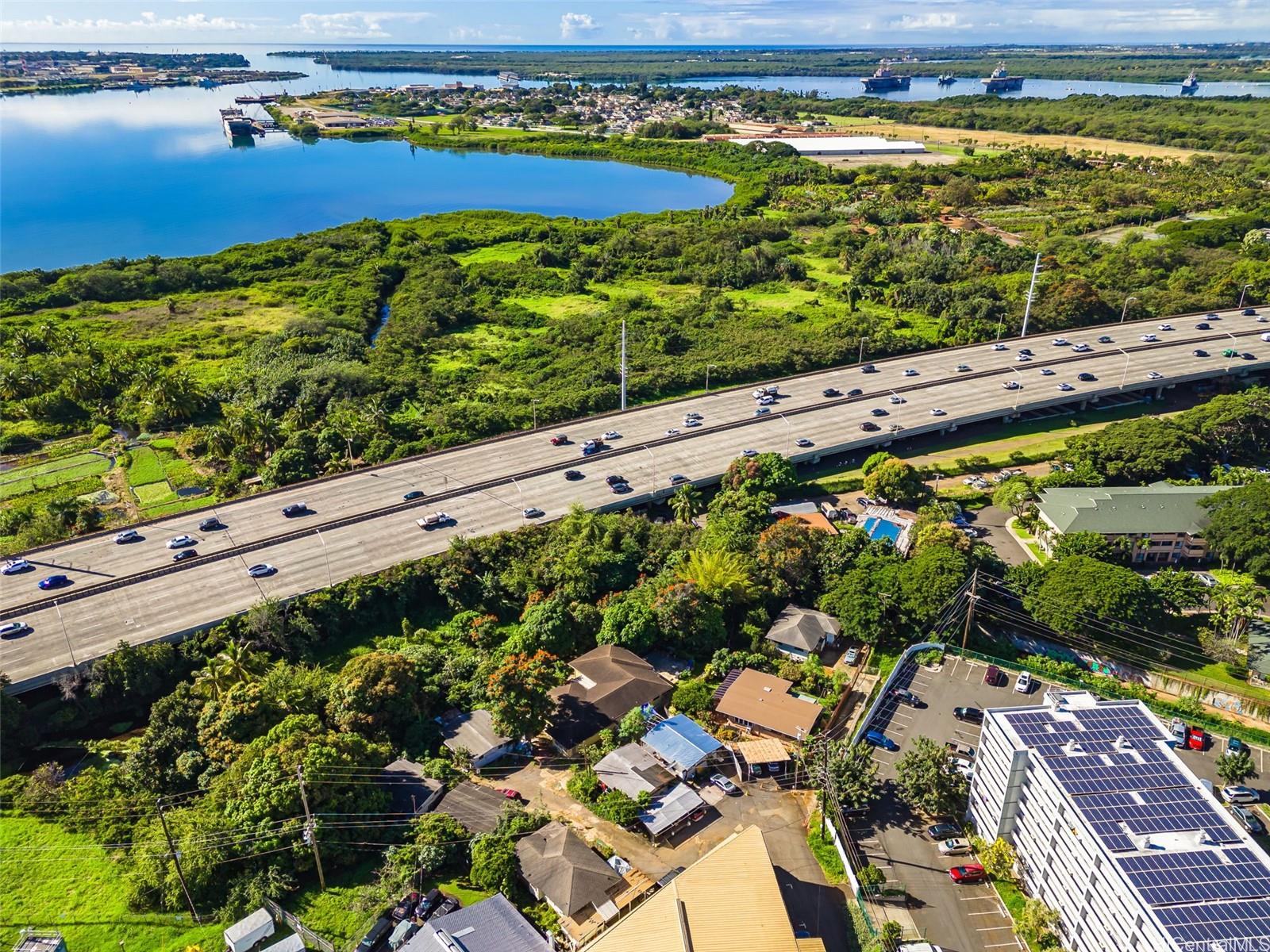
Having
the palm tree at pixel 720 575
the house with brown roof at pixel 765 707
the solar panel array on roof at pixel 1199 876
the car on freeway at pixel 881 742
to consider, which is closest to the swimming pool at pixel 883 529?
the palm tree at pixel 720 575

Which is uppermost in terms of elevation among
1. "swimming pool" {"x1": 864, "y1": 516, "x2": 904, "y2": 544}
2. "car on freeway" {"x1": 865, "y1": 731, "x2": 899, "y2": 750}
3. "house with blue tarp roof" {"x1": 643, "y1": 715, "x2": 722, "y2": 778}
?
"swimming pool" {"x1": 864, "y1": 516, "x2": 904, "y2": 544}

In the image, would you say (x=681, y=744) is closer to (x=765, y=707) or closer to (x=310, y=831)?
(x=765, y=707)

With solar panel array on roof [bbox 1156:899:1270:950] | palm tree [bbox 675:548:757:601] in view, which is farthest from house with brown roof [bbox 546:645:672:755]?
solar panel array on roof [bbox 1156:899:1270:950]

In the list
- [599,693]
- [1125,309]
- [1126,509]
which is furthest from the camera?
[1125,309]

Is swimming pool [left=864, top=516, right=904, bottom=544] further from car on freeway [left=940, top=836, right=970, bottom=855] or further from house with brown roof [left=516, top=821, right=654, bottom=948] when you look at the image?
house with brown roof [left=516, top=821, right=654, bottom=948]

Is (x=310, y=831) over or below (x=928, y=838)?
over

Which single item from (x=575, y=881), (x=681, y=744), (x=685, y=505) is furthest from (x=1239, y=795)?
(x=685, y=505)

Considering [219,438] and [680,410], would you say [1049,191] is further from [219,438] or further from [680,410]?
[219,438]
